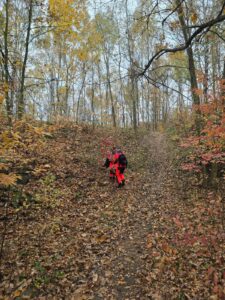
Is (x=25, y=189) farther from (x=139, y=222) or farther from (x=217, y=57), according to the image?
(x=217, y=57)

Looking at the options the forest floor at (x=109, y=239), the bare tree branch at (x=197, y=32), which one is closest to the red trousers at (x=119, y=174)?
the forest floor at (x=109, y=239)

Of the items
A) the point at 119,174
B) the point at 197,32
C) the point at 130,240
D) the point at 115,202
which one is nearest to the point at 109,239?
the point at 130,240

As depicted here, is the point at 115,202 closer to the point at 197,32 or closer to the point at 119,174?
the point at 119,174

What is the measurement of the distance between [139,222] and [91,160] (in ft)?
17.0

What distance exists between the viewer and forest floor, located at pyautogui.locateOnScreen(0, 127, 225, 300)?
449 centimetres

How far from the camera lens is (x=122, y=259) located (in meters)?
5.37

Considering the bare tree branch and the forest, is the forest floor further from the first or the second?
the bare tree branch

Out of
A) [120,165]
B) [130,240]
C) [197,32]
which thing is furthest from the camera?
[120,165]

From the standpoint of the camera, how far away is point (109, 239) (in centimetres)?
616

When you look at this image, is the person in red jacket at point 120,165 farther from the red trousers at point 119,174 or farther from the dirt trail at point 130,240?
the dirt trail at point 130,240

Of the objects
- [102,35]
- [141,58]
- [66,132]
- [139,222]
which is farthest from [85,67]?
[139,222]

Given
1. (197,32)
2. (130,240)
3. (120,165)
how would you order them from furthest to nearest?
(120,165), (130,240), (197,32)

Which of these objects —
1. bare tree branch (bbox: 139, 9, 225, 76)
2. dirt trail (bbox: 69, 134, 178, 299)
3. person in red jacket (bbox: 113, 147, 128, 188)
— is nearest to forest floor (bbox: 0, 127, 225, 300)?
dirt trail (bbox: 69, 134, 178, 299)

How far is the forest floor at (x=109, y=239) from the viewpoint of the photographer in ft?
14.7
